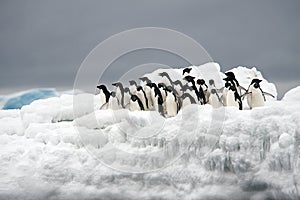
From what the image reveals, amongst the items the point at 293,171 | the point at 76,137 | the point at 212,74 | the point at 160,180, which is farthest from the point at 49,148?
the point at 212,74

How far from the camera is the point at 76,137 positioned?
1122 cm

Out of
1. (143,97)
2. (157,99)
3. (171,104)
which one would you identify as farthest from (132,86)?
(171,104)

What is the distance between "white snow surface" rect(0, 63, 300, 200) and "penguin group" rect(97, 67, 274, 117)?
1.08 meters

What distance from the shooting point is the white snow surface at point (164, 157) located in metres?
9.48

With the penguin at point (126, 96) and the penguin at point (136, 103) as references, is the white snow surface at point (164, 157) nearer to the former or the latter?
the penguin at point (136, 103)

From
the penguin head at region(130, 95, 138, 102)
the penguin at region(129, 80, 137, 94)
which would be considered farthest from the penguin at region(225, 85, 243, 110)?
the penguin at region(129, 80, 137, 94)

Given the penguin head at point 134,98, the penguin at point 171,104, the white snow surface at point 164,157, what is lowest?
the white snow surface at point 164,157

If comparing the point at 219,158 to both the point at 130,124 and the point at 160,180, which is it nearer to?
the point at 160,180

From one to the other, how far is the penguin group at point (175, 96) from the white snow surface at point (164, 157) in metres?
1.08

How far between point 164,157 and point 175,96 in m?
2.65

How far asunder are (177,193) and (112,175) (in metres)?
1.51

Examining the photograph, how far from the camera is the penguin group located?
12.4 m

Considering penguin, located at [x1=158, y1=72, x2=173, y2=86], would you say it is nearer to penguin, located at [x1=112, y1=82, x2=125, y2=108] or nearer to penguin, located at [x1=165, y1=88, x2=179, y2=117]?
penguin, located at [x1=112, y1=82, x2=125, y2=108]

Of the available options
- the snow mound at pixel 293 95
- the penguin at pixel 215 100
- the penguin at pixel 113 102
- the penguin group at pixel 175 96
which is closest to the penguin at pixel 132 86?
the penguin group at pixel 175 96
